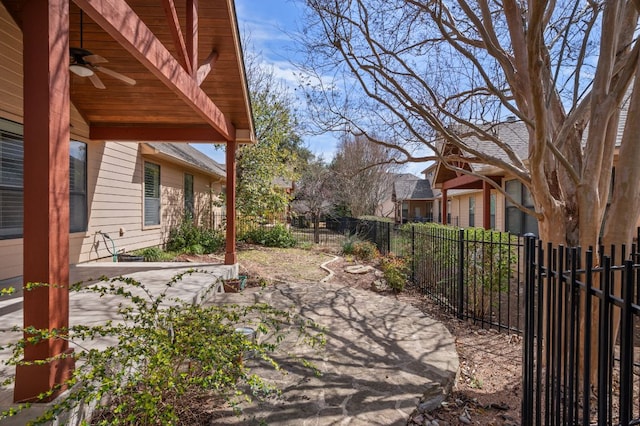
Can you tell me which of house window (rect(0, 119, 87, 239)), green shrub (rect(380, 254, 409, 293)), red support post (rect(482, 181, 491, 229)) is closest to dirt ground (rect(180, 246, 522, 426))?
green shrub (rect(380, 254, 409, 293))

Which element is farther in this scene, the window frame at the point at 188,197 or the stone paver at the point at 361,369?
the window frame at the point at 188,197

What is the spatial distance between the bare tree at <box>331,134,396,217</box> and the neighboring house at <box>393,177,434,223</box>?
19.0 feet

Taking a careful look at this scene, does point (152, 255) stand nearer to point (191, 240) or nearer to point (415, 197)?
point (191, 240)

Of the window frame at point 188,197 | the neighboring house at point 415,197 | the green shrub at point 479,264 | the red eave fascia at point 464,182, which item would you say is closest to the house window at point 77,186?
the window frame at point 188,197

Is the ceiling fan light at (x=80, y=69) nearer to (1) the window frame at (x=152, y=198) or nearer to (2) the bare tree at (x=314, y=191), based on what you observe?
(1) the window frame at (x=152, y=198)

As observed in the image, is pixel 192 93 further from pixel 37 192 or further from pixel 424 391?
pixel 424 391

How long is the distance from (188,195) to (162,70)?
918cm

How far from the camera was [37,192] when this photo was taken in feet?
6.97

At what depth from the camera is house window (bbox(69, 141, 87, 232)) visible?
6660 mm

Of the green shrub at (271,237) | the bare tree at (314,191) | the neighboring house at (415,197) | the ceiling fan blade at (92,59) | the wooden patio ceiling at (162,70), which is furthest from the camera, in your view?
the neighboring house at (415,197)

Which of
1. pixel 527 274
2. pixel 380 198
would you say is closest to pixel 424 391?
pixel 527 274

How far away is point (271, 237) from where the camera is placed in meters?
13.6

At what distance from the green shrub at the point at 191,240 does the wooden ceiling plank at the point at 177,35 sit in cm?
710

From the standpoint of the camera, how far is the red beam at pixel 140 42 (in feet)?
8.84
